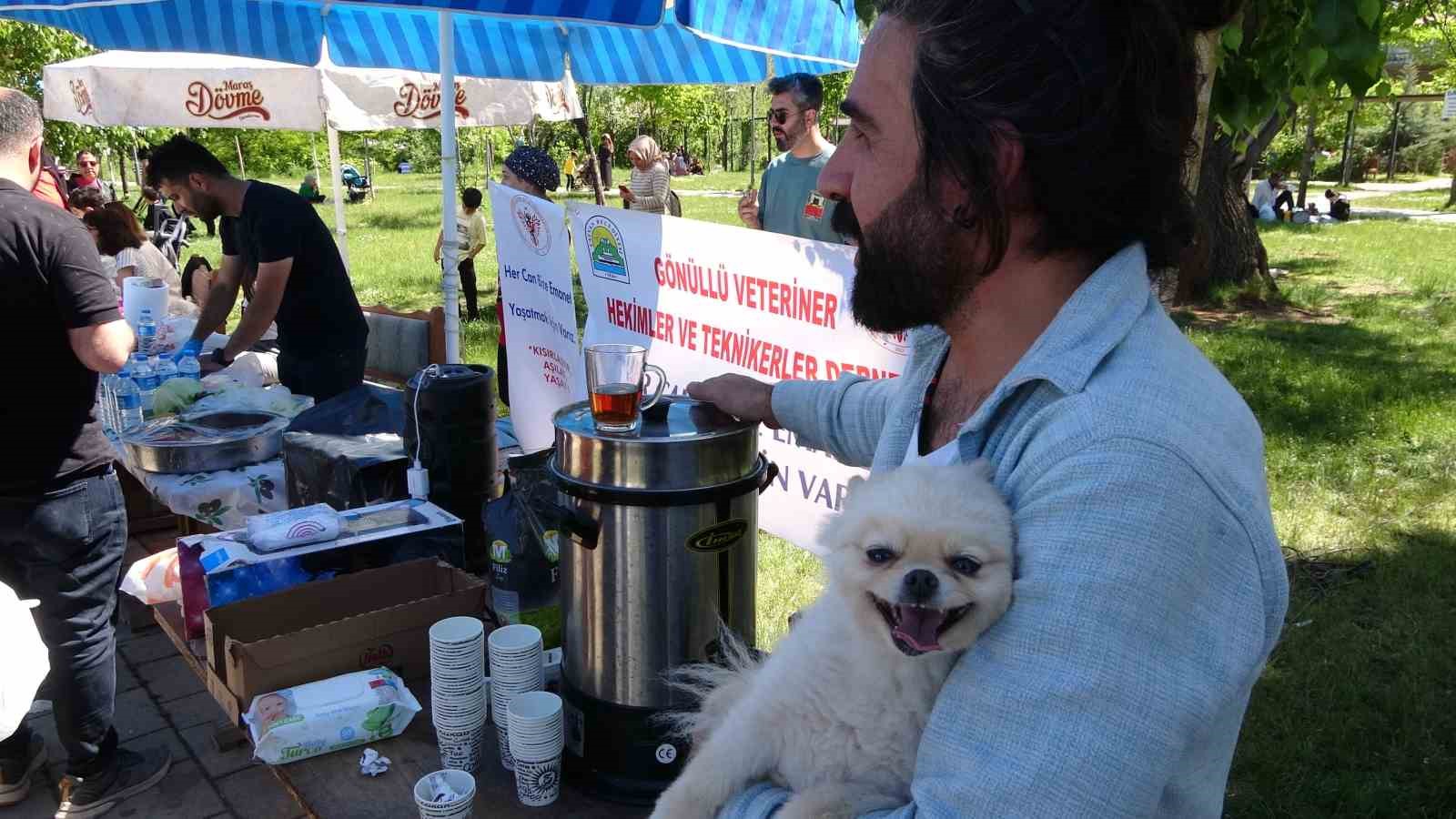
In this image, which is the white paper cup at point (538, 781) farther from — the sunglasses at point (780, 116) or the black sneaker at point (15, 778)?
the sunglasses at point (780, 116)

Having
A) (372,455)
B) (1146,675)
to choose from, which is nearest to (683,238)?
(372,455)

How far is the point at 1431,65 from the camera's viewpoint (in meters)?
37.6

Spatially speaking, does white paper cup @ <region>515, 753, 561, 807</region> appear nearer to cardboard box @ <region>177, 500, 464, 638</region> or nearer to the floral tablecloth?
cardboard box @ <region>177, 500, 464, 638</region>

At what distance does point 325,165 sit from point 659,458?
46319mm

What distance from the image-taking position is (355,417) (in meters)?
3.57

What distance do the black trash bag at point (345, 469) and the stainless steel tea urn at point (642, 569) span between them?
4.36ft

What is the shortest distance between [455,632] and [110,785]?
7.03ft

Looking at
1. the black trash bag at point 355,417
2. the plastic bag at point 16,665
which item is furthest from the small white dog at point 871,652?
the black trash bag at point 355,417

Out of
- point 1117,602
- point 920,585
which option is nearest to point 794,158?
point 920,585

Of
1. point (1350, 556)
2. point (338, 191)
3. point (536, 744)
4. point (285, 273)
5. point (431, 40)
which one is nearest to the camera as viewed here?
point (536, 744)

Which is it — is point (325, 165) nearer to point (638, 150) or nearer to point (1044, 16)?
point (638, 150)

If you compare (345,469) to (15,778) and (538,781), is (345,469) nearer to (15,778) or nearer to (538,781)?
(538,781)

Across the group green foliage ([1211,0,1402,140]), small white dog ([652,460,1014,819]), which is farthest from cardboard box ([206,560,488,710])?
green foliage ([1211,0,1402,140])

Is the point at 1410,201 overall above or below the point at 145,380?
above
